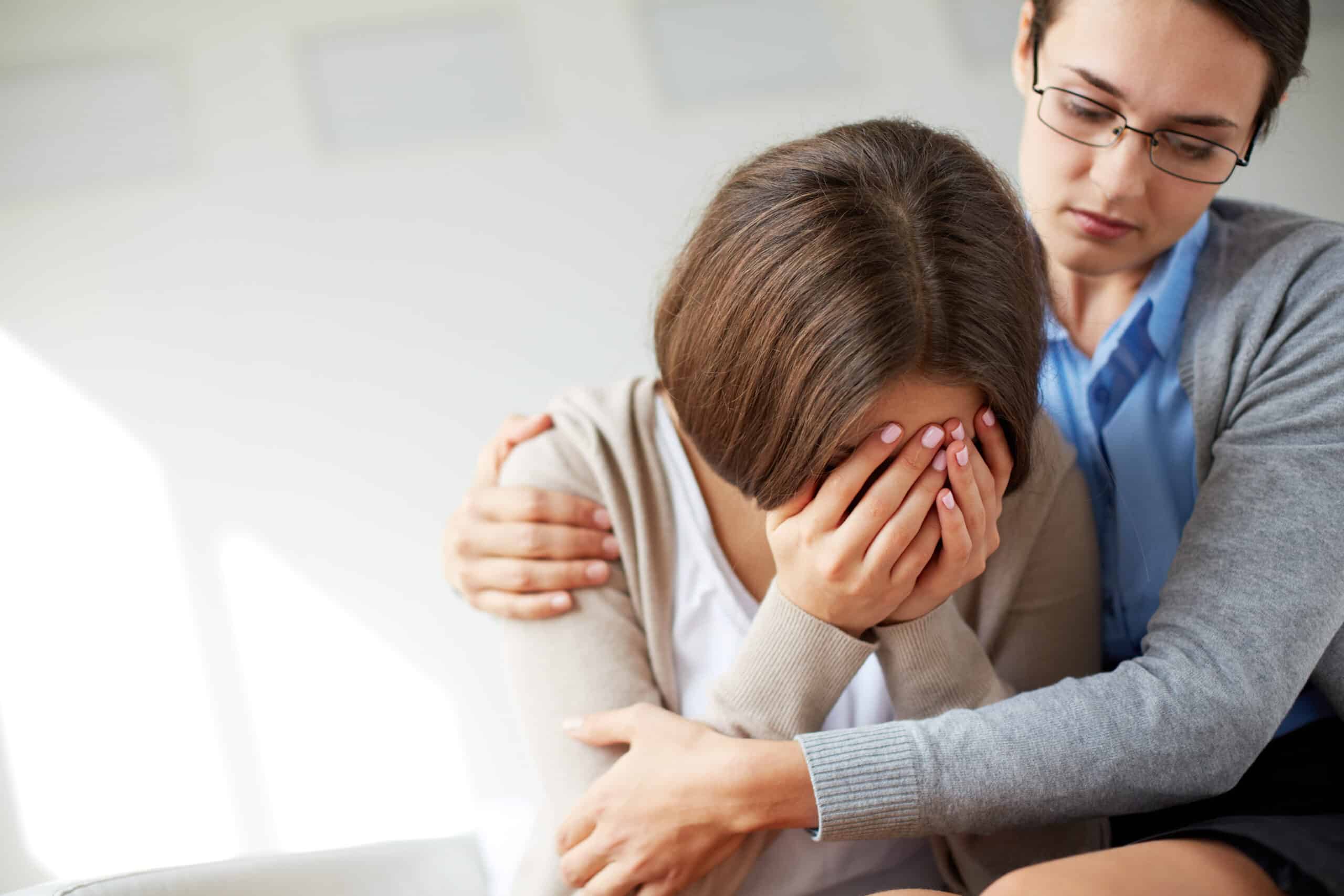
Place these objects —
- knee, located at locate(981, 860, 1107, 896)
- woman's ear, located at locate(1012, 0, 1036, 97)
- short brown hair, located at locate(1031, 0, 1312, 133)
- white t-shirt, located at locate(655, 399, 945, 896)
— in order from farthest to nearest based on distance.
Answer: woman's ear, located at locate(1012, 0, 1036, 97) < white t-shirt, located at locate(655, 399, 945, 896) < short brown hair, located at locate(1031, 0, 1312, 133) < knee, located at locate(981, 860, 1107, 896)

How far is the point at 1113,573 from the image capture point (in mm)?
1402

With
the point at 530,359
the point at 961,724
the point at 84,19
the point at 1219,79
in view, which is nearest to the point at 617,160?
the point at 530,359

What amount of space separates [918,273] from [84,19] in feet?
5.83

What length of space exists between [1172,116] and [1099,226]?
0.50 ft

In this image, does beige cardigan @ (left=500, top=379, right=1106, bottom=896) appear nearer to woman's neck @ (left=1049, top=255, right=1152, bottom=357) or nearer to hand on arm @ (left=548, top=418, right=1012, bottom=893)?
hand on arm @ (left=548, top=418, right=1012, bottom=893)

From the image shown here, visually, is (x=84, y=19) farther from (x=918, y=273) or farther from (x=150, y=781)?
(x=918, y=273)

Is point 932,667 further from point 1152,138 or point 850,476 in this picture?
point 1152,138

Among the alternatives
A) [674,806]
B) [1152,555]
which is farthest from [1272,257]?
[674,806]

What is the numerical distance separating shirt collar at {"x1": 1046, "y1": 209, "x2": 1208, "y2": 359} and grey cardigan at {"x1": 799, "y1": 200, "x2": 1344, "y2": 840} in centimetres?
16

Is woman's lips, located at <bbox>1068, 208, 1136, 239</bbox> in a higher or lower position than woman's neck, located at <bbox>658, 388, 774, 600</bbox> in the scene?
higher

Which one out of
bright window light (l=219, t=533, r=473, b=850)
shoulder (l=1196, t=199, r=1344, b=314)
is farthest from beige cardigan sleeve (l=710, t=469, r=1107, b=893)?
bright window light (l=219, t=533, r=473, b=850)

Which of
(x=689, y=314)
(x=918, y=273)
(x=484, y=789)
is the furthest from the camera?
(x=484, y=789)

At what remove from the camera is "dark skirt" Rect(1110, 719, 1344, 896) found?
3.32 feet

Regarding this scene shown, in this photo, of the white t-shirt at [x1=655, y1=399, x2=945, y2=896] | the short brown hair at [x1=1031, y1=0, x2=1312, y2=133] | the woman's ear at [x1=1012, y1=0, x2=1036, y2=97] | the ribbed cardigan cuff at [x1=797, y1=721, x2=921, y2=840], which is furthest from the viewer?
the woman's ear at [x1=1012, y1=0, x2=1036, y2=97]
